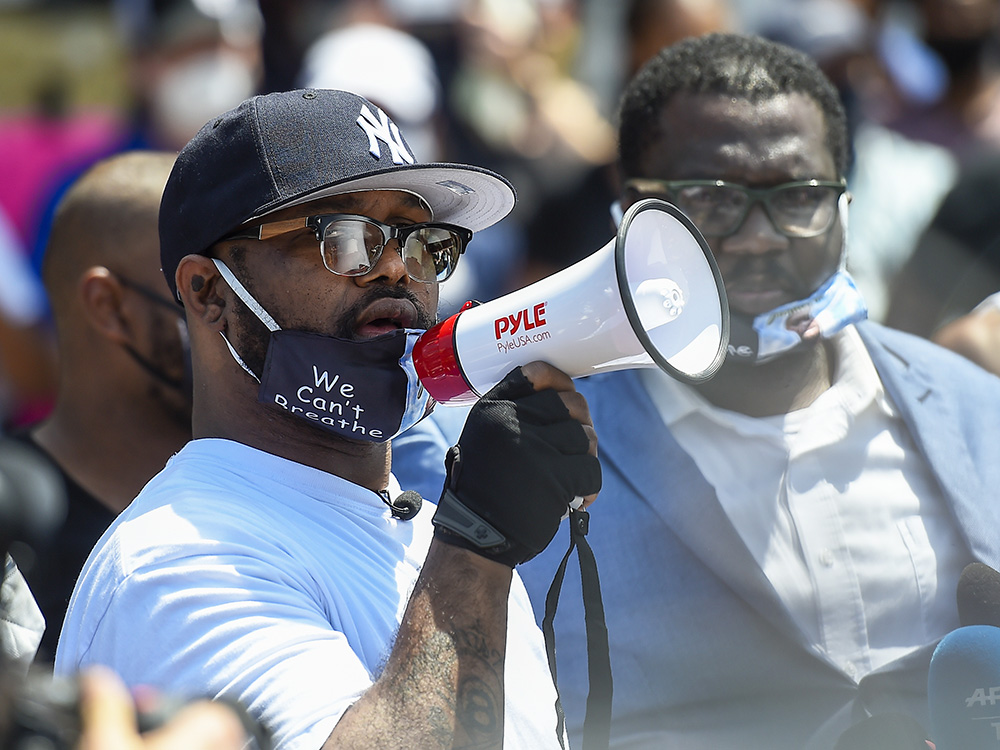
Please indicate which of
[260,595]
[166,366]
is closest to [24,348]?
[166,366]

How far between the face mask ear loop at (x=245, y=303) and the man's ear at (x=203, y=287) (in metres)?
0.02

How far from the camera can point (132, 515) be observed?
2.24 m

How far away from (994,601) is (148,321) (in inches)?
98.5

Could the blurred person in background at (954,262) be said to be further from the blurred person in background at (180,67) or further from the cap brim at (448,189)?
the blurred person in background at (180,67)

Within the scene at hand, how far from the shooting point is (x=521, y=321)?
7.28 feet

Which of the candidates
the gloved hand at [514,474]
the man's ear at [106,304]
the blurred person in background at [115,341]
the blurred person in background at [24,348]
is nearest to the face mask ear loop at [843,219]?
the gloved hand at [514,474]

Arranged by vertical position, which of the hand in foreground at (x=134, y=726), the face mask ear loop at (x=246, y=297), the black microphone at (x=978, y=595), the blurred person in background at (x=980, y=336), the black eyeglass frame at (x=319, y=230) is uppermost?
the hand in foreground at (x=134, y=726)

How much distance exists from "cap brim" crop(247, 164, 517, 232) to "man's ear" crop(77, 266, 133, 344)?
150 cm

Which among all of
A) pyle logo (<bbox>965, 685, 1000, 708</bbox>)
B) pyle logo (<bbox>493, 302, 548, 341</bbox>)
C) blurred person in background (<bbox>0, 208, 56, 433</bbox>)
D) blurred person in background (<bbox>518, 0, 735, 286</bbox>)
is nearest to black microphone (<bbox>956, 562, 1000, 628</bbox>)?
pyle logo (<bbox>965, 685, 1000, 708</bbox>)

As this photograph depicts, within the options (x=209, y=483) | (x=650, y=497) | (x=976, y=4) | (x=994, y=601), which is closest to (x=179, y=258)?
(x=209, y=483)

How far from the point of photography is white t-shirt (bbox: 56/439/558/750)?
78.7 inches

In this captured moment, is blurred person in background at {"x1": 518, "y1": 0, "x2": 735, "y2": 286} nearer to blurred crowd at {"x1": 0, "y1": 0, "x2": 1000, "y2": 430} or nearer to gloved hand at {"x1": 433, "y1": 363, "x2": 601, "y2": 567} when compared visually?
blurred crowd at {"x1": 0, "y1": 0, "x2": 1000, "y2": 430}

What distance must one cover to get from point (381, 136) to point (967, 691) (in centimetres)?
155

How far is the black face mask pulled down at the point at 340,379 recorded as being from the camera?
244 cm
